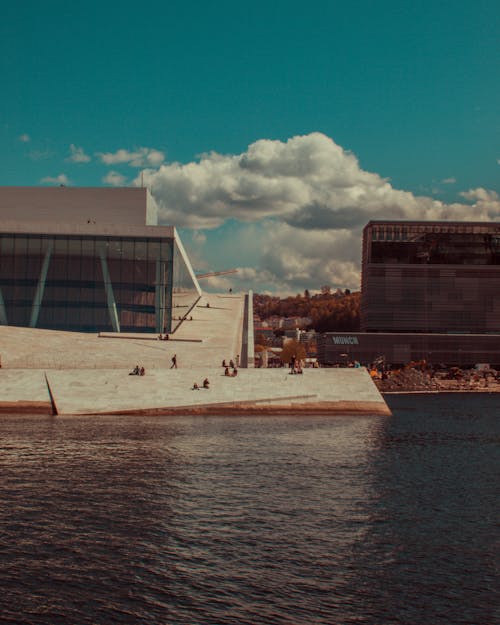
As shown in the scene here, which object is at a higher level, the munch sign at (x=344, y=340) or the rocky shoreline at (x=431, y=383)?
the munch sign at (x=344, y=340)

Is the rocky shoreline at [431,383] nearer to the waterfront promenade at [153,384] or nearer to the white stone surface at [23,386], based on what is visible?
the waterfront promenade at [153,384]

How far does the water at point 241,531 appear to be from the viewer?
14.7 metres

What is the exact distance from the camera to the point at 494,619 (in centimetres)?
1424

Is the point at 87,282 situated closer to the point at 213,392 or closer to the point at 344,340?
the point at 213,392

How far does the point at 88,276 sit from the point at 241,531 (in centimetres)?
5433

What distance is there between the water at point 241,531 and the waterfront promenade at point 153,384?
9387 mm

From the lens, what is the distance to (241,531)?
64.1ft

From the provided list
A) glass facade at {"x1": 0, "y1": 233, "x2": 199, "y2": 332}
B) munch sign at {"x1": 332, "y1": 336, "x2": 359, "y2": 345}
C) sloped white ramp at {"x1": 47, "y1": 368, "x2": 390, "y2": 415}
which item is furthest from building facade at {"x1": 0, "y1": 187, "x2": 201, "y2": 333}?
munch sign at {"x1": 332, "y1": 336, "x2": 359, "y2": 345}

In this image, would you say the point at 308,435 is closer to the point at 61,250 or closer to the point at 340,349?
the point at 61,250

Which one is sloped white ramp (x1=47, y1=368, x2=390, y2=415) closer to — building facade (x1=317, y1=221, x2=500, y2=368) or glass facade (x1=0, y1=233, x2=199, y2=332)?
glass facade (x1=0, y1=233, x2=199, y2=332)

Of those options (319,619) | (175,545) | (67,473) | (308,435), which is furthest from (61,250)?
(319,619)

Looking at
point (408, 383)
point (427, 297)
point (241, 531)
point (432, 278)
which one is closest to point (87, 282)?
point (241, 531)

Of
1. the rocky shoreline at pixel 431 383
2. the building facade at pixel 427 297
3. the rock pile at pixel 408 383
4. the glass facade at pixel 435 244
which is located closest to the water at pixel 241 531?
the rock pile at pixel 408 383

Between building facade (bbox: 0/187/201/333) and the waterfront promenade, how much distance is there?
1168 centimetres
